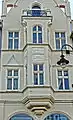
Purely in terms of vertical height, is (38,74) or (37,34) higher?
(37,34)

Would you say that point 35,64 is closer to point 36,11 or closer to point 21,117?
point 21,117

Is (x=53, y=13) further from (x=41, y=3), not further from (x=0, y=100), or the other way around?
(x=0, y=100)

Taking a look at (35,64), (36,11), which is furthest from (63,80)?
(36,11)

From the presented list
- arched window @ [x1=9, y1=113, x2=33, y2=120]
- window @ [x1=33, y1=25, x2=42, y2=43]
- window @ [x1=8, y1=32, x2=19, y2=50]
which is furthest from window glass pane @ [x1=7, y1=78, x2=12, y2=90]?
window @ [x1=33, y1=25, x2=42, y2=43]

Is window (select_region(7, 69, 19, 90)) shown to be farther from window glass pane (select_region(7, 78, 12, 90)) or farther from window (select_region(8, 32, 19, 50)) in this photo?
window (select_region(8, 32, 19, 50))

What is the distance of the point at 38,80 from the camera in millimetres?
24094

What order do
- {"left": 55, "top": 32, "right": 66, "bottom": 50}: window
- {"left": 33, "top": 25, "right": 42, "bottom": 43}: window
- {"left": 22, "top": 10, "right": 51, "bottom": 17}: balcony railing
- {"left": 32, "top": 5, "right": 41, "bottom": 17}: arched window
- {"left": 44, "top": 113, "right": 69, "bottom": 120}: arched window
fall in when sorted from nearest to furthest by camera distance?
{"left": 44, "top": 113, "right": 69, "bottom": 120}: arched window
{"left": 33, "top": 25, "right": 42, "bottom": 43}: window
{"left": 55, "top": 32, "right": 66, "bottom": 50}: window
{"left": 22, "top": 10, "right": 51, "bottom": 17}: balcony railing
{"left": 32, "top": 5, "right": 41, "bottom": 17}: arched window

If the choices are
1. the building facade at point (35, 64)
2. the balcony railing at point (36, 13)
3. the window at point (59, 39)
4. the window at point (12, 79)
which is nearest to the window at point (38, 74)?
the building facade at point (35, 64)

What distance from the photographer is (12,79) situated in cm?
2489

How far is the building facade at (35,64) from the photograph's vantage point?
2380 centimetres

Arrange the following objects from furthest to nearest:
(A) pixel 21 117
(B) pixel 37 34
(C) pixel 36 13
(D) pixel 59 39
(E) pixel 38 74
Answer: (C) pixel 36 13 < (D) pixel 59 39 < (B) pixel 37 34 < (E) pixel 38 74 < (A) pixel 21 117

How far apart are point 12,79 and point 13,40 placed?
10.9 feet

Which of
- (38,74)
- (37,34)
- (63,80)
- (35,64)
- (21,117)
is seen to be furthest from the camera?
(37,34)

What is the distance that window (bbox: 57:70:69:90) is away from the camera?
24781 millimetres
